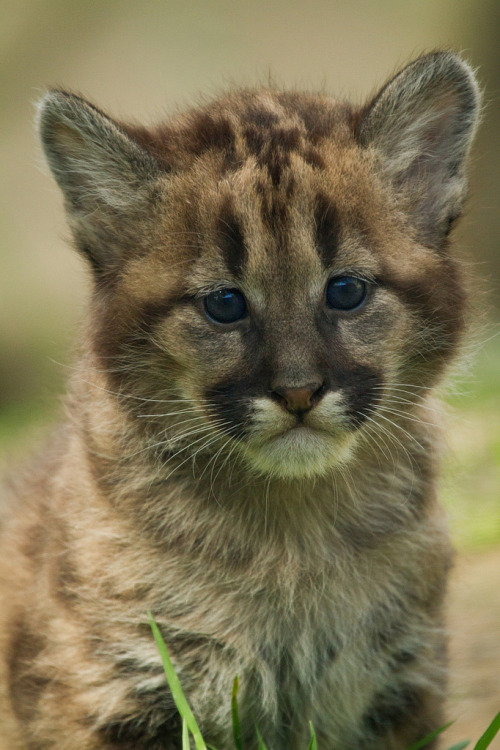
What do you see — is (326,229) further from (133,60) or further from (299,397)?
(133,60)

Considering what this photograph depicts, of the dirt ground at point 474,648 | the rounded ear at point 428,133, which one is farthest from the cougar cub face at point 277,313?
the dirt ground at point 474,648

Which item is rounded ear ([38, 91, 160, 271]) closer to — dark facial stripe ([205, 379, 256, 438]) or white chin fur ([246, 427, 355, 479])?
dark facial stripe ([205, 379, 256, 438])

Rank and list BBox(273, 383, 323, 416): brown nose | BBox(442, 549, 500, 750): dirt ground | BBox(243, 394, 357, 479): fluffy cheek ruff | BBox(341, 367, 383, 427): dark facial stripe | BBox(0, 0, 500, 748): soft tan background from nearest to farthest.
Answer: BBox(273, 383, 323, 416): brown nose < BBox(243, 394, 357, 479): fluffy cheek ruff < BBox(341, 367, 383, 427): dark facial stripe < BBox(442, 549, 500, 750): dirt ground < BBox(0, 0, 500, 748): soft tan background

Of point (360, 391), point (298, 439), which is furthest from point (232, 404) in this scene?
point (360, 391)

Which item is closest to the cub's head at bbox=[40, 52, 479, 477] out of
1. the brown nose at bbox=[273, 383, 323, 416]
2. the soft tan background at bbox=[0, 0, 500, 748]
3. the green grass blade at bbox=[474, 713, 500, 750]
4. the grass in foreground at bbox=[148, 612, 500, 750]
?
the brown nose at bbox=[273, 383, 323, 416]

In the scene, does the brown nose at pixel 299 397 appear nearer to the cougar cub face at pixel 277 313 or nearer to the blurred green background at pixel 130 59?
the cougar cub face at pixel 277 313

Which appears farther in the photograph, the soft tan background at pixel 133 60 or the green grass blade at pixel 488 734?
the soft tan background at pixel 133 60
